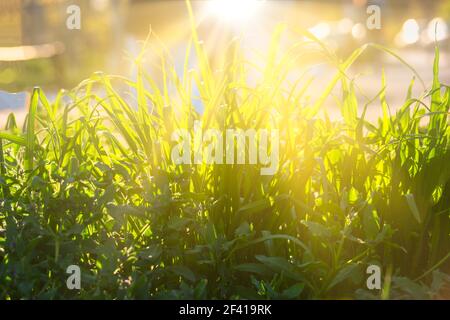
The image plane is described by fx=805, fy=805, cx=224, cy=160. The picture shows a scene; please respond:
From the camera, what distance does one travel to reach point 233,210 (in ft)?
7.03

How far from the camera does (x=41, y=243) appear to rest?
205 cm

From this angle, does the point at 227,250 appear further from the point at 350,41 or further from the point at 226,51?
the point at 350,41

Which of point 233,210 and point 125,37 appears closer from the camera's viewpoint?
point 233,210

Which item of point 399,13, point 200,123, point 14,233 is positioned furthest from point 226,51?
point 399,13

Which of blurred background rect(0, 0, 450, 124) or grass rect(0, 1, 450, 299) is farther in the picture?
blurred background rect(0, 0, 450, 124)

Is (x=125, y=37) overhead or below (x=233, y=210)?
overhead

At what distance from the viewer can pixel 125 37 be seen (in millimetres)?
14391

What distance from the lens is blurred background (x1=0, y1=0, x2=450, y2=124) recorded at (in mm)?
7898

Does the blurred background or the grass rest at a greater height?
the blurred background

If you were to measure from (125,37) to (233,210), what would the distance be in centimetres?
1260

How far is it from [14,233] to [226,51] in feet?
2.51

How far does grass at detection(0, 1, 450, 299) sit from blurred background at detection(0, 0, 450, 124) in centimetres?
35

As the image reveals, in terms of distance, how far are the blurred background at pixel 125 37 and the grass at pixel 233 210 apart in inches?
13.8
